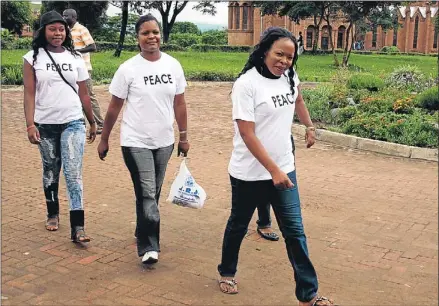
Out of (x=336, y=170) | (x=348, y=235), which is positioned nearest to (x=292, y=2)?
(x=336, y=170)

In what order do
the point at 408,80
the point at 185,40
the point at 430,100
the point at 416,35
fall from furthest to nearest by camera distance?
the point at 416,35 → the point at 185,40 → the point at 408,80 → the point at 430,100

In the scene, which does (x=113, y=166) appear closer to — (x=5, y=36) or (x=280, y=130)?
(x=280, y=130)

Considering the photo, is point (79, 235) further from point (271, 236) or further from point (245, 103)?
point (245, 103)

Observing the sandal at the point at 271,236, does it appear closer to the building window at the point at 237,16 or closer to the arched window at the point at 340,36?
the building window at the point at 237,16

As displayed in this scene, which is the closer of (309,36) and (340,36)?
(309,36)

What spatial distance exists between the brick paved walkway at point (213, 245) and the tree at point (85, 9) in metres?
33.3

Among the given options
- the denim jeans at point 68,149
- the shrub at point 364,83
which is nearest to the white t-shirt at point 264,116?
the denim jeans at point 68,149

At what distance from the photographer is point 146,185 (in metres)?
4.48

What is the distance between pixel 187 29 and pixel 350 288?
86.5 meters

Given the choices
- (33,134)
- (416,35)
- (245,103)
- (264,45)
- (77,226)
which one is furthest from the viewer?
(416,35)

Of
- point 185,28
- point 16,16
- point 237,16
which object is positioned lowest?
point 16,16

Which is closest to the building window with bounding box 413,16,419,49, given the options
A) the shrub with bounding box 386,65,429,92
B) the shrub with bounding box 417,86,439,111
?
the shrub with bounding box 386,65,429,92

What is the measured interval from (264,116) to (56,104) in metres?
2.10

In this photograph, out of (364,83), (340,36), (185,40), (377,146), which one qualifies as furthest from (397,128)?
(340,36)
